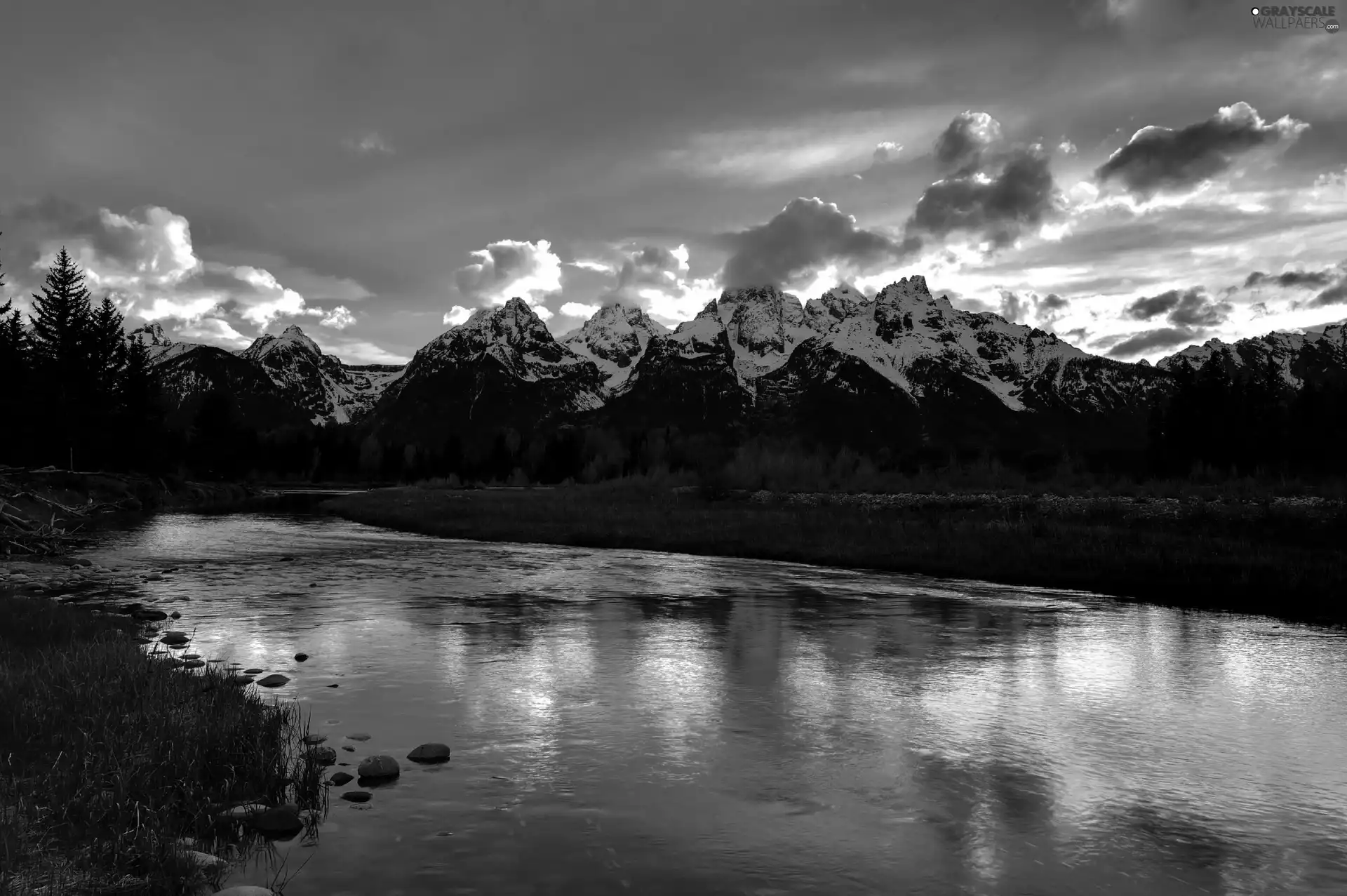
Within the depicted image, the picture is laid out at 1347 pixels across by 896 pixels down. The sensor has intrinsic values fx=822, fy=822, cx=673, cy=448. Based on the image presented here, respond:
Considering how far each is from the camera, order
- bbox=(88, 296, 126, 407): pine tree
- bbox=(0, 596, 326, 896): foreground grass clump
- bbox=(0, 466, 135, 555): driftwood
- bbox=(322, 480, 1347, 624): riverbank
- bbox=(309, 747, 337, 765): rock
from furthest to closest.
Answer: bbox=(88, 296, 126, 407): pine tree
bbox=(322, 480, 1347, 624): riverbank
bbox=(0, 466, 135, 555): driftwood
bbox=(309, 747, 337, 765): rock
bbox=(0, 596, 326, 896): foreground grass clump

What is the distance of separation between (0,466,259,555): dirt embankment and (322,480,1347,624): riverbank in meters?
19.3

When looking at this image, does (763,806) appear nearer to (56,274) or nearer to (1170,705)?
(1170,705)

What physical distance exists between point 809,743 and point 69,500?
57.8m

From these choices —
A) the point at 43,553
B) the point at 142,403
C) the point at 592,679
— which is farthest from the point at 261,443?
the point at 592,679

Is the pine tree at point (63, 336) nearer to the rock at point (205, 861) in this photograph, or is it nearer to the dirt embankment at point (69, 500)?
the dirt embankment at point (69, 500)

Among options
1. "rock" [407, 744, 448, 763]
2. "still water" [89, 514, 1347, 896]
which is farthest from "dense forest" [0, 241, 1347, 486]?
"rock" [407, 744, 448, 763]

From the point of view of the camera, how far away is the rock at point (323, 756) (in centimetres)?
1020

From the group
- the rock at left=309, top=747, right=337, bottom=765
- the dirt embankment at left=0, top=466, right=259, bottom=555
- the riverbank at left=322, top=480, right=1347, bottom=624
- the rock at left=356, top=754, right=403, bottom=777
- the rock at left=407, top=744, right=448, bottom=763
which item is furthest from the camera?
the riverbank at left=322, top=480, right=1347, bottom=624

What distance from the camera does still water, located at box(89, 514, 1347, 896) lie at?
7.98 metres

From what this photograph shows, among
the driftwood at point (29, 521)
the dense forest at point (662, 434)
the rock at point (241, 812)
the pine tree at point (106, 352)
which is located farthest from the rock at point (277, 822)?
the pine tree at point (106, 352)

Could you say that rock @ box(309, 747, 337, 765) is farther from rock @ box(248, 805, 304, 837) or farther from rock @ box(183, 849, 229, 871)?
A: rock @ box(183, 849, 229, 871)

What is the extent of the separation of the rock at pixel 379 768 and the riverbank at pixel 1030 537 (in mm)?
26184

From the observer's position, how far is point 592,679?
1556 cm

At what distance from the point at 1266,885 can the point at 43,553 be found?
29439 millimetres
